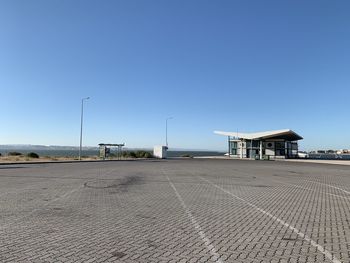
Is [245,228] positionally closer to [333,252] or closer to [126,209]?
[333,252]

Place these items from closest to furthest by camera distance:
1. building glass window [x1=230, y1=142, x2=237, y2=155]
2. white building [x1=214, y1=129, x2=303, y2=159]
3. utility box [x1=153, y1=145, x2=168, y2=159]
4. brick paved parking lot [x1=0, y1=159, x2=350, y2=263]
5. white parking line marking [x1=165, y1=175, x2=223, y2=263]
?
1. white parking line marking [x1=165, y1=175, x2=223, y2=263]
2. brick paved parking lot [x1=0, y1=159, x2=350, y2=263]
3. utility box [x1=153, y1=145, x2=168, y2=159]
4. white building [x1=214, y1=129, x2=303, y2=159]
5. building glass window [x1=230, y1=142, x2=237, y2=155]

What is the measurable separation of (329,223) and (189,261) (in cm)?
476

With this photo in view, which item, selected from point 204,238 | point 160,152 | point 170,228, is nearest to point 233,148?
point 160,152

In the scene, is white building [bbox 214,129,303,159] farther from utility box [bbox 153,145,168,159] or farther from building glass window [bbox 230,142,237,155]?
utility box [bbox 153,145,168,159]

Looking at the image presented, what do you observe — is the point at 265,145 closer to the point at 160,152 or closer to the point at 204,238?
the point at 160,152

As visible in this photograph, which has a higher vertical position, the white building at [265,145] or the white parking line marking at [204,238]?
the white building at [265,145]

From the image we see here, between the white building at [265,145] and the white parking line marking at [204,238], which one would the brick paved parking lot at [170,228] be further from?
the white building at [265,145]

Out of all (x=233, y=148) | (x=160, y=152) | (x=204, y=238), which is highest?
(x=233, y=148)

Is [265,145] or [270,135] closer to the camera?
[270,135]

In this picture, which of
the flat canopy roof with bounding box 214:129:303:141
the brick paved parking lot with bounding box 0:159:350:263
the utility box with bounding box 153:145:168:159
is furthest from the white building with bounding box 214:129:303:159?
the brick paved parking lot with bounding box 0:159:350:263

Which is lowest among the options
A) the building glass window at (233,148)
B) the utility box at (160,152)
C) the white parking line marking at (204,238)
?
the white parking line marking at (204,238)

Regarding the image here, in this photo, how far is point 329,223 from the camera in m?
9.15

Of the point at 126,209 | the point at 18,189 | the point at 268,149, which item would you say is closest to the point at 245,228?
the point at 126,209

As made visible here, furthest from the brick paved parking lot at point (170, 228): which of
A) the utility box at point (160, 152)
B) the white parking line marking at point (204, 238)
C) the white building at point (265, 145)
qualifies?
the white building at point (265, 145)
